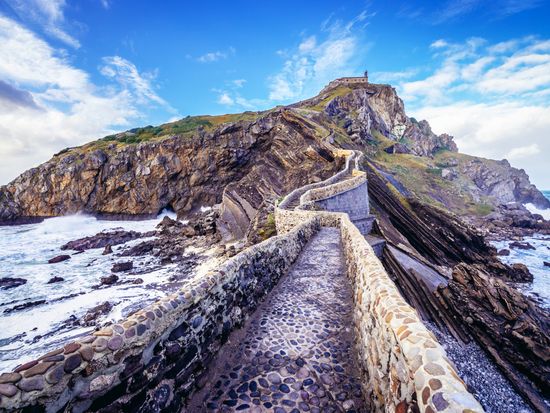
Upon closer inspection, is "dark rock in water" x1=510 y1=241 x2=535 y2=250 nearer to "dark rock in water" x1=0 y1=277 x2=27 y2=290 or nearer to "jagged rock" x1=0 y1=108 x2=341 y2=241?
"jagged rock" x1=0 y1=108 x2=341 y2=241

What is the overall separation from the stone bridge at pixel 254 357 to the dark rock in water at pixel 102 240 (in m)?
38.0

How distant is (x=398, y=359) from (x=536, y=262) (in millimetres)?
38082

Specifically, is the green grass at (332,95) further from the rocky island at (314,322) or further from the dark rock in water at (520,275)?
the dark rock in water at (520,275)

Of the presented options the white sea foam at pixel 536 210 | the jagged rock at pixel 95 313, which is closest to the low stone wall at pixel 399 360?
the jagged rock at pixel 95 313

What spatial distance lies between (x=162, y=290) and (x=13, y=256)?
26214 mm

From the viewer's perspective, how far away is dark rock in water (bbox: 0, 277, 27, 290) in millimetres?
22534

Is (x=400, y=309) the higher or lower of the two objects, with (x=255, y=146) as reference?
lower

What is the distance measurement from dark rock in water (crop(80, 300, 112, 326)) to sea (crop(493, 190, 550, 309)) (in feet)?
96.4

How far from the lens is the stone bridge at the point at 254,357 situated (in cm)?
240

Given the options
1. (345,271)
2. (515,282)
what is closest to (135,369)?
(345,271)

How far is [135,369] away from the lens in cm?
310

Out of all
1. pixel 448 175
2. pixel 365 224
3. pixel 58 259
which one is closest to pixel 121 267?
pixel 58 259

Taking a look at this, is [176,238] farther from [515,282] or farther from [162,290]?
[515,282]

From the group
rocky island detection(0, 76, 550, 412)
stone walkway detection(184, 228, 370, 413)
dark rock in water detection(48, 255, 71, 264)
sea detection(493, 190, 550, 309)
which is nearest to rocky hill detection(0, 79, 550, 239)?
rocky island detection(0, 76, 550, 412)
